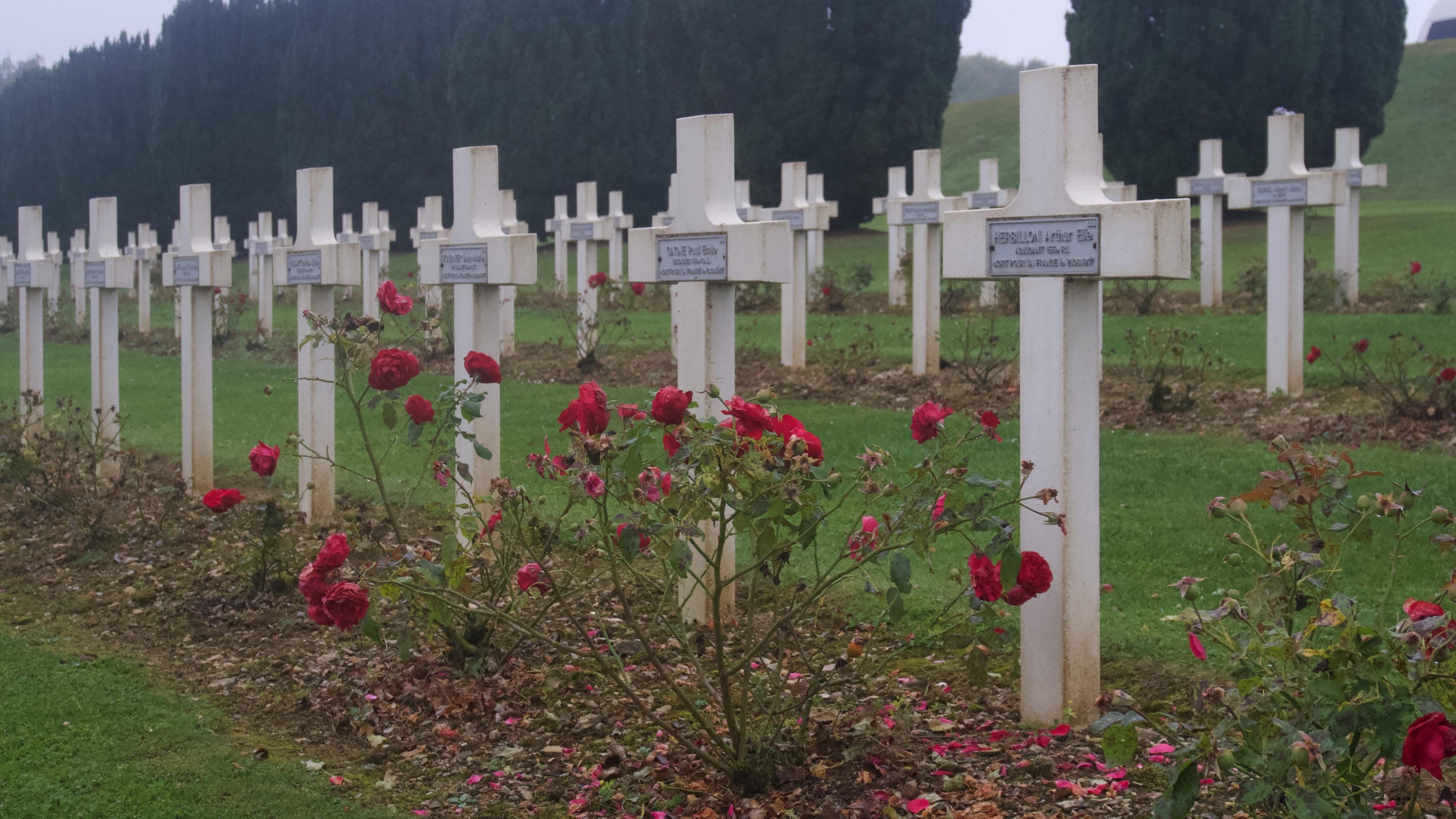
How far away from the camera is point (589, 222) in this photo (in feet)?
60.5

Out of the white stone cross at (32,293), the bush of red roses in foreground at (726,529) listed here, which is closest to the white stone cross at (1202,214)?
the white stone cross at (32,293)

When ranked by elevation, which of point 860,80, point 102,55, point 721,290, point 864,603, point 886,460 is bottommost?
point 864,603

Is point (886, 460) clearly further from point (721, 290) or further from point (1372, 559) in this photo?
point (1372, 559)

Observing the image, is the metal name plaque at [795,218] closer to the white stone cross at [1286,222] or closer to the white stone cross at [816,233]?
the white stone cross at [816,233]

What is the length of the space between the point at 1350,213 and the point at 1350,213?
0.04 meters

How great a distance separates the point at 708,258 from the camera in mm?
5754

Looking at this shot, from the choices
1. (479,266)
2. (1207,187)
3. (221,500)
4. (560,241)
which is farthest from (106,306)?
(1207,187)

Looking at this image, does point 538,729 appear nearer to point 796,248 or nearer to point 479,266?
point 479,266

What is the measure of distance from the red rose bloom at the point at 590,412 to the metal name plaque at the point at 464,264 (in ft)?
9.82

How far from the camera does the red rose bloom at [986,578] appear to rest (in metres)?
3.75

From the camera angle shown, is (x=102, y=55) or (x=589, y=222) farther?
(x=102, y=55)

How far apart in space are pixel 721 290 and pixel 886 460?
6.58 ft

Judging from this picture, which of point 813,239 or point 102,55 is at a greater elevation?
point 102,55

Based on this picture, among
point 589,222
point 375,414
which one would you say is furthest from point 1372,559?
point 589,222
